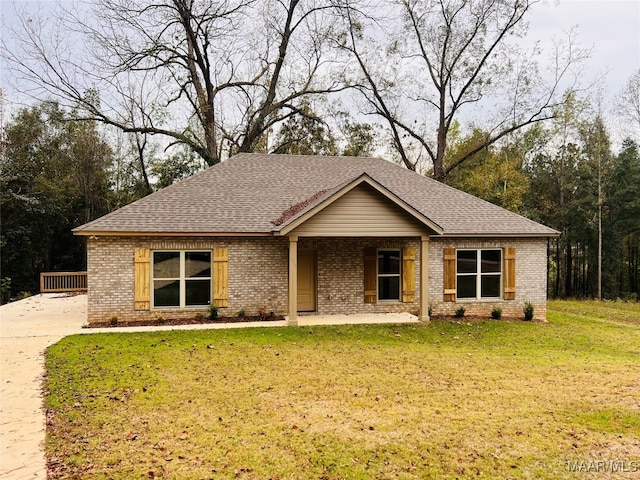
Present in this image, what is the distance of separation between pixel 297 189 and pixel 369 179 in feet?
13.4

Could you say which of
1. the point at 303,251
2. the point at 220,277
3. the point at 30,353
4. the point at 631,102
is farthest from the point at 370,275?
the point at 631,102

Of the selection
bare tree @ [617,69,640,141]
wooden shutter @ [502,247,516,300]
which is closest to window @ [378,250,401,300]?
wooden shutter @ [502,247,516,300]

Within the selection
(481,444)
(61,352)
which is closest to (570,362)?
(481,444)

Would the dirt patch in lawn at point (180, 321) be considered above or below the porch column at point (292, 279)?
below

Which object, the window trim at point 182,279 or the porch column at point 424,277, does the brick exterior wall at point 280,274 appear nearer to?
the window trim at point 182,279

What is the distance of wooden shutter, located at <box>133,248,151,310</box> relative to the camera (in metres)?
11.9

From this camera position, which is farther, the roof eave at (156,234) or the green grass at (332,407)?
the roof eave at (156,234)

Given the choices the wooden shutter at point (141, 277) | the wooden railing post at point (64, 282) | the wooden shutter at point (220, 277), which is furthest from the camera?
the wooden railing post at point (64, 282)

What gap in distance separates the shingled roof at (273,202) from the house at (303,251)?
57mm

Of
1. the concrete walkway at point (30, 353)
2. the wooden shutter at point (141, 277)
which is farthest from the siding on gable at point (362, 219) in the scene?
the wooden shutter at point (141, 277)

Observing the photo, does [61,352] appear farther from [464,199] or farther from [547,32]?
[547,32]

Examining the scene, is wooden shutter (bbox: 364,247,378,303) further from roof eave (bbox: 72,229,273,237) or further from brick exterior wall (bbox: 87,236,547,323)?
roof eave (bbox: 72,229,273,237)

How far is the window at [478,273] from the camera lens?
14078 millimetres

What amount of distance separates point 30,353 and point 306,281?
745cm
